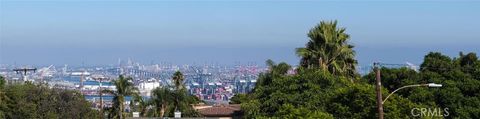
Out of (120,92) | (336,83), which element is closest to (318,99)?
(336,83)

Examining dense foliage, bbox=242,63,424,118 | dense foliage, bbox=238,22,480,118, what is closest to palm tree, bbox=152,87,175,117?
dense foliage, bbox=238,22,480,118

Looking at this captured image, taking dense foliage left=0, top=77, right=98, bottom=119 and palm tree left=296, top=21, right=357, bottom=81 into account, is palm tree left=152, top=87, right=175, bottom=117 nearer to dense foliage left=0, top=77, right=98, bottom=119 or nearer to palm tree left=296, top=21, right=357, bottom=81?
dense foliage left=0, top=77, right=98, bottom=119

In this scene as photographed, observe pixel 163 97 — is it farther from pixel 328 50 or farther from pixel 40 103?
pixel 328 50

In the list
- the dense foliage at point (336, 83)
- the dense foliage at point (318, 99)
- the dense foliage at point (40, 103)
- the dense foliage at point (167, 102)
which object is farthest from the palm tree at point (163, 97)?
the dense foliage at point (318, 99)

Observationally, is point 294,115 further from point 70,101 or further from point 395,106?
point 70,101

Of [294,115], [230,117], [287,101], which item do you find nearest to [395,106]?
[294,115]

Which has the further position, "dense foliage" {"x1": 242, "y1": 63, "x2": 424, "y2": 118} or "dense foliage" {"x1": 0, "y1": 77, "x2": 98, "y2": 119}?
"dense foliage" {"x1": 0, "y1": 77, "x2": 98, "y2": 119}
